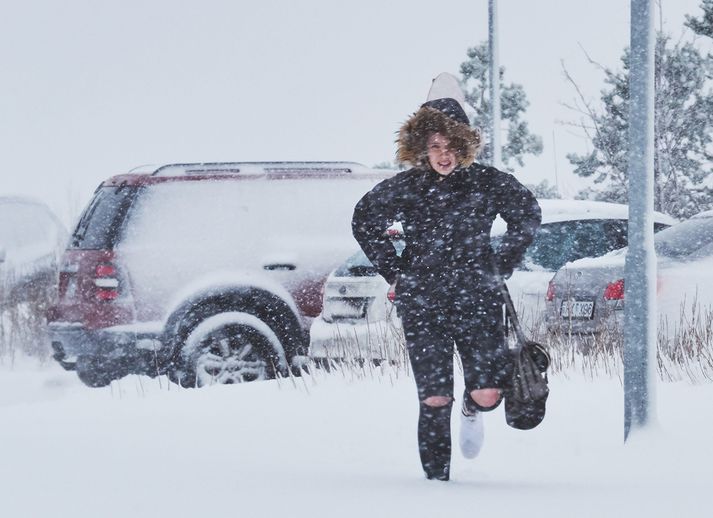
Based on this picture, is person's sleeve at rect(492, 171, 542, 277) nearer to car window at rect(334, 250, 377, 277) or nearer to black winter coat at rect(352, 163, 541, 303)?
black winter coat at rect(352, 163, 541, 303)

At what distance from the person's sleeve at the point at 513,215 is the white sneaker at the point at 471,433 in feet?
2.43

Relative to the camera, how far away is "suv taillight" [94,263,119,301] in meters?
8.05

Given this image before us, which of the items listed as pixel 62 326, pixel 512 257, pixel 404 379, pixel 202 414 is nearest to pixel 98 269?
pixel 62 326

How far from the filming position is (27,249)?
514 inches

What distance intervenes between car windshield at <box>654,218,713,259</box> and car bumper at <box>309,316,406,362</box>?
214 centimetres

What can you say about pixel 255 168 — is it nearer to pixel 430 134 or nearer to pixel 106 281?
pixel 106 281

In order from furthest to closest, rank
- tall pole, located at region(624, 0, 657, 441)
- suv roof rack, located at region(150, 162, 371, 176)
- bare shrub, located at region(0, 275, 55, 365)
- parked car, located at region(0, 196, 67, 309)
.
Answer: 1. parked car, located at region(0, 196, 67, 309)
2. bare shrub, located at region(0, 275, 55, 365)
3. suv roof rack, located at region(150, 162, 371, 176)
4. tall pole, located at region(624, 0, 657, 441)

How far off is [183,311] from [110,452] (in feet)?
8.00

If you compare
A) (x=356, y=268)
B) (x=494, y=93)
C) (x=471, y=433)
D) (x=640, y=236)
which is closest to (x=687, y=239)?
(x=356, y=268)

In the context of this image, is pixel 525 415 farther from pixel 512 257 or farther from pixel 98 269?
pixel 98 269

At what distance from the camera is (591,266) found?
8086 mm

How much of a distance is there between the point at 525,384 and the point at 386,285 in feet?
11.2

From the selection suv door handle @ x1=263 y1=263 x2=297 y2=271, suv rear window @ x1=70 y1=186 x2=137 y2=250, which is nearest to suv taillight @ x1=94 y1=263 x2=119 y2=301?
suv rear window @ x1=70 y1=186 x2=137 y2=250

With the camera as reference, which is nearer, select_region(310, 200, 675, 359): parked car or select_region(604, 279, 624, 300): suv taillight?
select_region(604, 279, 624, 300): suv taillight
